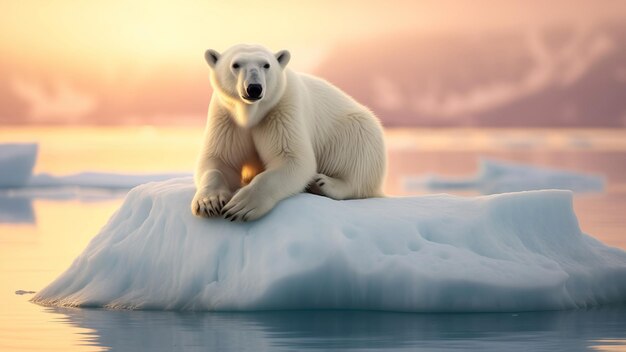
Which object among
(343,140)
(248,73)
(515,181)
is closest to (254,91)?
(248,73)

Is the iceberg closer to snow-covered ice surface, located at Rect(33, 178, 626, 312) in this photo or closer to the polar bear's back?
the polar bear's back

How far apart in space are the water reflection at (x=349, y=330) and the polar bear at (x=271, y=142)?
104 centimetres

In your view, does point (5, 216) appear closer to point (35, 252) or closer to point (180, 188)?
point (35, 252)

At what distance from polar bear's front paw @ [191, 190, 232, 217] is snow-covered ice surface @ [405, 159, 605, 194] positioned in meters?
21.2

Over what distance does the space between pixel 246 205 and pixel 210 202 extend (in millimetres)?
308

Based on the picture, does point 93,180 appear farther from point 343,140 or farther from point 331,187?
point 331,187

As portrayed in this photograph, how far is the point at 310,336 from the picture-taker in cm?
831

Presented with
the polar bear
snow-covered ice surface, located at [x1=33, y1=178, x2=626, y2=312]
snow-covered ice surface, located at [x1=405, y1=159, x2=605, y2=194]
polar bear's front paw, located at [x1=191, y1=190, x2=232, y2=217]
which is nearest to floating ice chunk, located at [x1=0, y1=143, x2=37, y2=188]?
snow-covered ice surface, located at [x1=405, y1=159, x2=605, y2=194]

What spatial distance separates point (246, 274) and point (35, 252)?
258 inches

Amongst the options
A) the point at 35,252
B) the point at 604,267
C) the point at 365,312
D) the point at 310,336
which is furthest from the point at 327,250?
the point at 35,252

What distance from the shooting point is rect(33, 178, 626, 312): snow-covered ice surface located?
30.6 feet

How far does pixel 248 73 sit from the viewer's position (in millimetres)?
9156

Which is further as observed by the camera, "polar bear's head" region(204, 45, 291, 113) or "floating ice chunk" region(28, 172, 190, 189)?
"floating ice chunk" region(28, 172, 190, 189)

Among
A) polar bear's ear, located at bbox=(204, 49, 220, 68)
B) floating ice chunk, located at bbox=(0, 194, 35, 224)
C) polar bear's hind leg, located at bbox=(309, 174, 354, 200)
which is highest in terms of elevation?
floating ice chunk, located at bbox=(0, 194, 35, 224)
